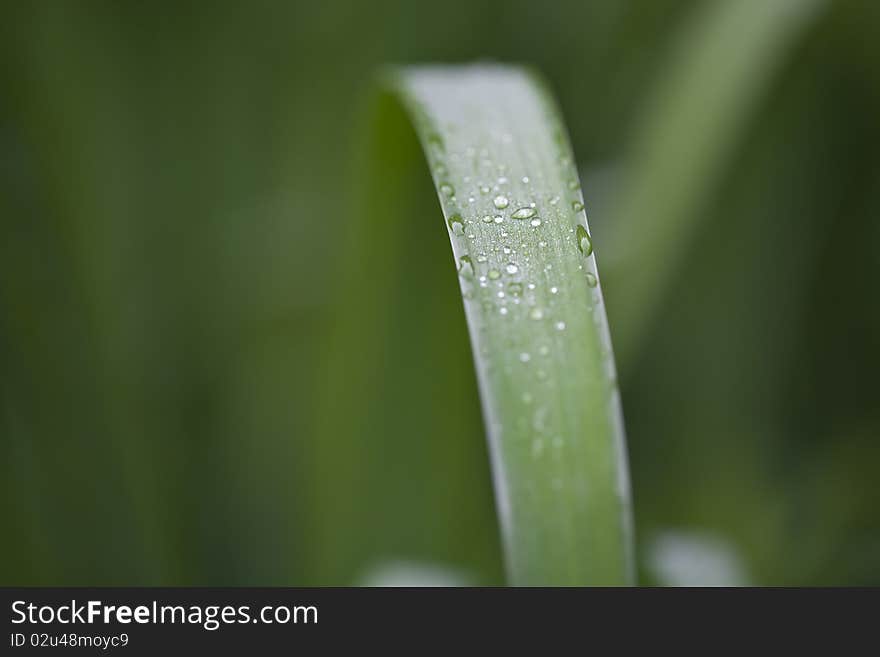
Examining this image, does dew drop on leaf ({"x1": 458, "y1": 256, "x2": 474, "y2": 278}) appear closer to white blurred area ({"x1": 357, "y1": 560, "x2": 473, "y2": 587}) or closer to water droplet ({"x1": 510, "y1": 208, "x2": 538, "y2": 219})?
water droplet ({"x1": 510, "y1": 208, "x2": 538, "y2": 219})

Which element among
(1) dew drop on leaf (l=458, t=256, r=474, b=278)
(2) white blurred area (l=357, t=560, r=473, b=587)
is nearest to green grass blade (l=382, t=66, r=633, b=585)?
(1) dew drop on leaf (l=458, t=256, r=474, b=278)

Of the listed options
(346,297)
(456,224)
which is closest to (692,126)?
(346,297)

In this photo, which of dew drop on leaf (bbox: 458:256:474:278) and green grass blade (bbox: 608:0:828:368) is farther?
green grass blade (bbox: 608:0:828:368)

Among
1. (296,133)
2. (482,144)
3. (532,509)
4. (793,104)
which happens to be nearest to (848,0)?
(793,104)

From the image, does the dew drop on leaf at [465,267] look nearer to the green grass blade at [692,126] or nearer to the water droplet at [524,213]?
the water droplet at [524,213]

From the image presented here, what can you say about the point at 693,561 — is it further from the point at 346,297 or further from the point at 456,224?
the point at 456,224

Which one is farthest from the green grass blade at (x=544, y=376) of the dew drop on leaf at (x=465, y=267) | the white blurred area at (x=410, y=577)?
the white blurred area at (x=410, y=577)

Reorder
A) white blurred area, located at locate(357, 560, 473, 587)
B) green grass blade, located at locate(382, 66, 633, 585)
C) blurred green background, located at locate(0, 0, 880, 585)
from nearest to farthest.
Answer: green grass blade, located at locate(382, 66, 633, 585) → white blurred area, located at locate(357, 560, 473, 587) → blurred green background, located at locate(0, 0, 880, 585)
